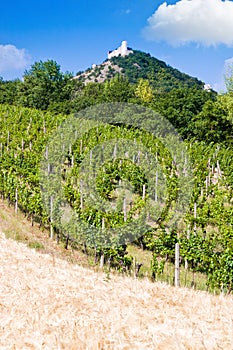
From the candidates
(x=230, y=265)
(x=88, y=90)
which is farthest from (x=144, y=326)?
(x=88, y=90)

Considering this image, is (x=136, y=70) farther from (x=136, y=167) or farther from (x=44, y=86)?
(x=136, y=167)

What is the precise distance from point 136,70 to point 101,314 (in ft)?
409

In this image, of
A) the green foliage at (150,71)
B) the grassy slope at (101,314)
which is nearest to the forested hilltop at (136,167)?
the grassy slope at (101,314)

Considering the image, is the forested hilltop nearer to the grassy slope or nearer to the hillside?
the grassy slope

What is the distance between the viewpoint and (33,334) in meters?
4.62

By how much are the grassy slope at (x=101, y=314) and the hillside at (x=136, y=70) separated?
101292 millimetres

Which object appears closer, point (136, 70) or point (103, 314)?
point (103, 314)

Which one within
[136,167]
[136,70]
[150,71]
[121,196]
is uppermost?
[136,70]

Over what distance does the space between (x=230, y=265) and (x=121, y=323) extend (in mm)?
5284

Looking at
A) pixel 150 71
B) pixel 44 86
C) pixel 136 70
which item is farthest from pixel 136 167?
pixel 136 70

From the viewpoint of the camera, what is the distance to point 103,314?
17.0 feet

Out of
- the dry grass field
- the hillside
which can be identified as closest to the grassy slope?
the dry grass field

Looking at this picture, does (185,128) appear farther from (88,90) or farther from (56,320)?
(56,320)

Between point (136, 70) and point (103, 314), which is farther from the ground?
point (136, 70)
